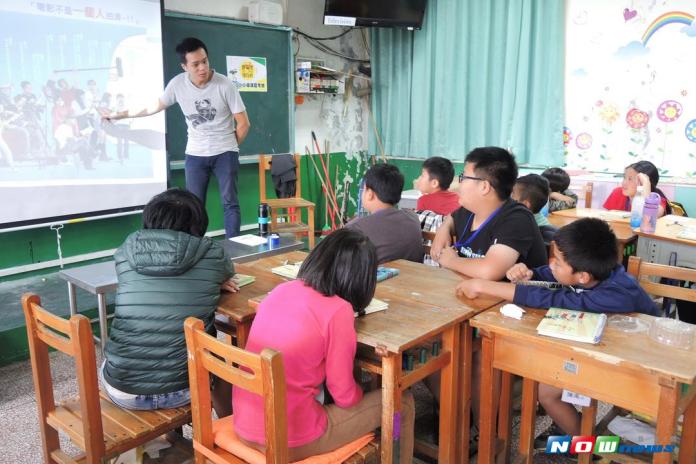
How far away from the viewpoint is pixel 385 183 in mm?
2561

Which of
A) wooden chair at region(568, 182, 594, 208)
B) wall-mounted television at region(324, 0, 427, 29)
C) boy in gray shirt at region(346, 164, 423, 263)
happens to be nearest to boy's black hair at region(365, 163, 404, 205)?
boy in gray shirt at region(346, 164, 423, 263)

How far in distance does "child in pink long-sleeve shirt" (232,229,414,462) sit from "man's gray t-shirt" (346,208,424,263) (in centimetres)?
86

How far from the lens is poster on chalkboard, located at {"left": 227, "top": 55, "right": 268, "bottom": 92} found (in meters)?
4.97

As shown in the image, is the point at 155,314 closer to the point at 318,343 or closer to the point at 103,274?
the point at 318,343

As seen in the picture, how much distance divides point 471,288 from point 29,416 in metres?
2.00

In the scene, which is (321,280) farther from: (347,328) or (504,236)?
(504,236)

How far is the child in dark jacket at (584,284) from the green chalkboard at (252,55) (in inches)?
131

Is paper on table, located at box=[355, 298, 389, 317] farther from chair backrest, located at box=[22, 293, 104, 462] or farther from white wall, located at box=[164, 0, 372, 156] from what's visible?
white wall, located at box=[164, 0, 372, 156]

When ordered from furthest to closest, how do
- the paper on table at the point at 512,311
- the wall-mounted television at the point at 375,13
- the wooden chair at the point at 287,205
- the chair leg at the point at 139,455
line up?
the wall-mounted television at the point at 375,13, the wooden chair at the point at 287,205, the chair leg at the point at 139,455, the paper on table at the point at 512,311

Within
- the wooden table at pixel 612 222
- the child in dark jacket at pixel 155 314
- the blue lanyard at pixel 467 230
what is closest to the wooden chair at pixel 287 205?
the wooden table at pixel 612 222

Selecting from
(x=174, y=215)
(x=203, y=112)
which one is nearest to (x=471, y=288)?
(x=174, y=215)

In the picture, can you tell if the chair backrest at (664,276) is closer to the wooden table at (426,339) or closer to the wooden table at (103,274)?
the wooden table at (426,339)

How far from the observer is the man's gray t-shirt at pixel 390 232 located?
2486mm

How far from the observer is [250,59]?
16.7ft
